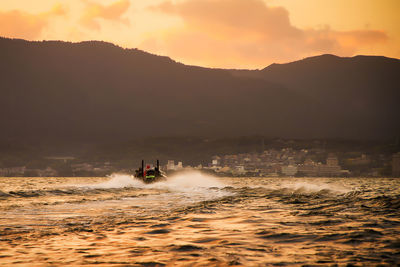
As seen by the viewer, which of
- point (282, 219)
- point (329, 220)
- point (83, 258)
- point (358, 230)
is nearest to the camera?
point (83, 258)

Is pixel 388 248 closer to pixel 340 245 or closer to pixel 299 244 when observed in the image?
pixel 340 245

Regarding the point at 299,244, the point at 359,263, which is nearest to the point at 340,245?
the point at 299,244

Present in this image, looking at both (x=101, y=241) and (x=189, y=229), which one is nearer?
(x=101, y=241)

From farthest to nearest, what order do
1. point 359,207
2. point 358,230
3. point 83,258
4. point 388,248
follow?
point 359,207 → point 358,230 → point 388,248 → point 83,258

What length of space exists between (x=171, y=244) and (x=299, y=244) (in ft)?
12.4

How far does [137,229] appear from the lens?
15781mm

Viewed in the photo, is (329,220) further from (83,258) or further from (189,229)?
(83,258)

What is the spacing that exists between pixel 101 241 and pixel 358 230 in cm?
866

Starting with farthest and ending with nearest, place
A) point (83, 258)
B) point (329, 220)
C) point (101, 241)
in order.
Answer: point (329, 220) → point (101, 241) → point (83, 258)

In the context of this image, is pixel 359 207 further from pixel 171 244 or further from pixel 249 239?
pixel 171 244

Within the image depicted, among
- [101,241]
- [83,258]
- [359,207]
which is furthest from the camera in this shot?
[359,207]

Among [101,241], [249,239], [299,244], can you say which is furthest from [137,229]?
[299,244]

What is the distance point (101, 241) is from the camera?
12.9 m

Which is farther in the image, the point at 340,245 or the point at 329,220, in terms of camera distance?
the point at 329,220
